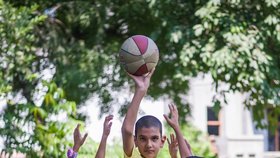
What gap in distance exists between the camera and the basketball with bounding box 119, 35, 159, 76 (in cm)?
580

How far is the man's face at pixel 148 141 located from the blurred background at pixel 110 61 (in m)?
4.11

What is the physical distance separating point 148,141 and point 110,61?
6780mm

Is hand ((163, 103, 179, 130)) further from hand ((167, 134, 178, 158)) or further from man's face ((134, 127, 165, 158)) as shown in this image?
hand ((167, 134, 178, 158))

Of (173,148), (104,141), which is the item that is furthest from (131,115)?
(173,148)

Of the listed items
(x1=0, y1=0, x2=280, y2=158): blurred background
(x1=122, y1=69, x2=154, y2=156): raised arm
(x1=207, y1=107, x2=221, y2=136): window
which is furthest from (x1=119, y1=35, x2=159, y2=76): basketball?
(x1=207, y1=107, x2=221, y2=136): window

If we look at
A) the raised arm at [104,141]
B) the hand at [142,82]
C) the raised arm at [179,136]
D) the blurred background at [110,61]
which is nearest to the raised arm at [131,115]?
the hand at [142,82]

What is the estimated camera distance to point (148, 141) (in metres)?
5.07

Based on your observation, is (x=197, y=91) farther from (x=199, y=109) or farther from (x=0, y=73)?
(x=0, y=73)

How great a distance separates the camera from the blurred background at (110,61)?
952 cm

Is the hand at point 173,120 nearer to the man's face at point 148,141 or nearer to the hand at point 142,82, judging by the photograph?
the man's face at point 148,141

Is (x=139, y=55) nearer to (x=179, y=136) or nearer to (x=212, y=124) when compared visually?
(x=179, y=136)

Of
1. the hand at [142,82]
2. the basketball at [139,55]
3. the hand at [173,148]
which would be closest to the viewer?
the hand at [142,82]

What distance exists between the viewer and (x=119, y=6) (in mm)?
11859

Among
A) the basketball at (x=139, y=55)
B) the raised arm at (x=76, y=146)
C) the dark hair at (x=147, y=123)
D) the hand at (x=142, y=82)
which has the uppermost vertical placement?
the basketball at (x=139, y=55)
